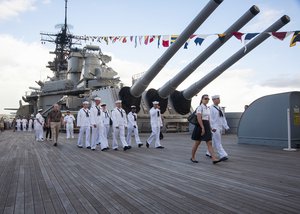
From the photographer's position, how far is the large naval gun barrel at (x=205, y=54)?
11.5 metres

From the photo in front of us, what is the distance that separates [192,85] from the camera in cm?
1738

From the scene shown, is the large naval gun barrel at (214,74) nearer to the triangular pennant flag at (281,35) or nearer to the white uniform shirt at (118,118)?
the triangular pennant flag at (281,35)

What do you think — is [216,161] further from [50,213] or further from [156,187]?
[50,213]

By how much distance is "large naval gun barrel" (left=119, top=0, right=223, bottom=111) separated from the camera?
10738 mm

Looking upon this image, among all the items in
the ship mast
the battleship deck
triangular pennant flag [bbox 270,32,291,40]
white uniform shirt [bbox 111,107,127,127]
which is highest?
the ship mast

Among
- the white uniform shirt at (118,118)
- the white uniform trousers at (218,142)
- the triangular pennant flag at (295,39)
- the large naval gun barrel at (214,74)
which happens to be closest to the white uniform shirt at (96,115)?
the white uniform shirt at (118,118)

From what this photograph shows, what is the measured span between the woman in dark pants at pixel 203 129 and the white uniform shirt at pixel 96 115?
4.33m

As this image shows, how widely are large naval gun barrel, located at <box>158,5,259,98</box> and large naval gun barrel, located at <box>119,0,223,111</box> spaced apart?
1.13 metres

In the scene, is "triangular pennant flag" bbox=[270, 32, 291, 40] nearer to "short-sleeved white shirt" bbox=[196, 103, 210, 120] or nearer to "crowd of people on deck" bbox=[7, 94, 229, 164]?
"crowd of people on deck" bbox=[7, 94, 229, 164]

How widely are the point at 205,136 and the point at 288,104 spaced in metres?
4.27

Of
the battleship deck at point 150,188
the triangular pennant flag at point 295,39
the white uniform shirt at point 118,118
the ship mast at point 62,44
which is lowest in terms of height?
the battleship deck at point 150,188

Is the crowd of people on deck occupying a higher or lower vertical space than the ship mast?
lower

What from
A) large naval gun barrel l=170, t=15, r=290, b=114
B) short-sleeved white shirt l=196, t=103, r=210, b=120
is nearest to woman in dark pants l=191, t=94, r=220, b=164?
short-sleeved white shirt l=196, t=103, r=210, b=120

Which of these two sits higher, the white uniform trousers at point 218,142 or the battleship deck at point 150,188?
the white uniform trousers at point 218,142
